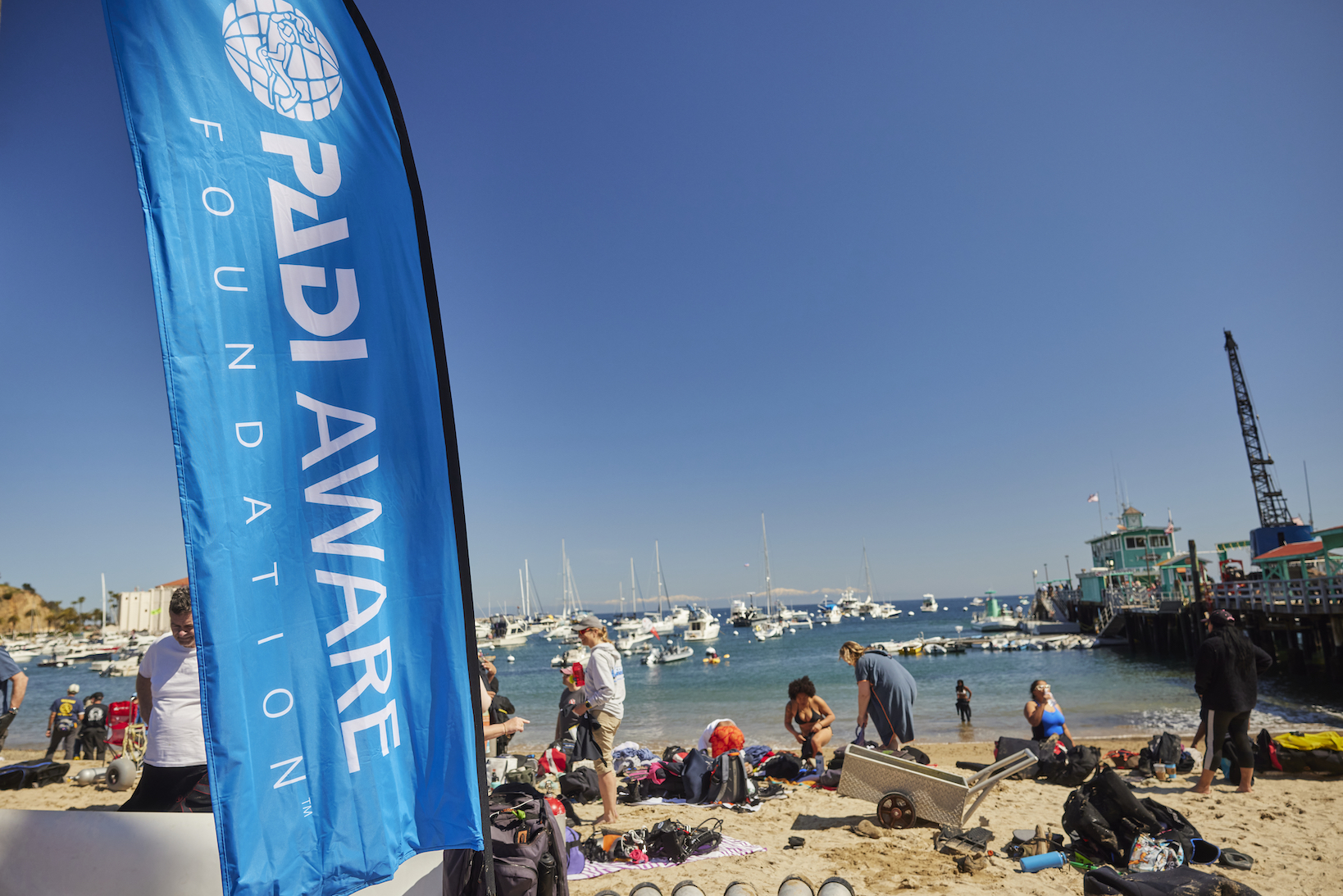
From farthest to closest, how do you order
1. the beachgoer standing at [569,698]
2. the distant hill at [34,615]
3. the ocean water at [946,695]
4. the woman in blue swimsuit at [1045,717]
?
the distant hill at [34,615] < the ocean water at [946,695] < the woman in blue swimsuit at [1045,717] < the beachgoer standing at [569,698]

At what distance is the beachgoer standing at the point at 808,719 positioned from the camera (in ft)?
29.0

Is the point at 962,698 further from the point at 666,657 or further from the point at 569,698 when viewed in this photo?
the point at 666,657

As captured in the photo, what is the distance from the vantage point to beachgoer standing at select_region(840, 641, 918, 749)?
7391 mm

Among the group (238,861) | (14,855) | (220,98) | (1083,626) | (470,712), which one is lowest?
(1083,626)

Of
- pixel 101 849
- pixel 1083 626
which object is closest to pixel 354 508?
pixel 101 849

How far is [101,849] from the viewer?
2.90 meters

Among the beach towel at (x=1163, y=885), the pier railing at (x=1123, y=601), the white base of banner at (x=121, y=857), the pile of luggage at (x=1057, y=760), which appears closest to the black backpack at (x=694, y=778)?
the pile of luggage at (x=1057, y=760)

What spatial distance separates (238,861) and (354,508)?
3.60 feet

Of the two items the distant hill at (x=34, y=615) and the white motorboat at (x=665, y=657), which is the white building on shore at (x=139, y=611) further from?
the white motorboat at (x=665, y=657)

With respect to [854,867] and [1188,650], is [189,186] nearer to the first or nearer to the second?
[854,867]

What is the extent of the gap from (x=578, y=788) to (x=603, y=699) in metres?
2.04

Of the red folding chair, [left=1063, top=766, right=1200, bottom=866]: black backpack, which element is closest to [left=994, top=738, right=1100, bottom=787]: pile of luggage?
[left=1063, top=766, right=1200, bottom=866]: black backpack

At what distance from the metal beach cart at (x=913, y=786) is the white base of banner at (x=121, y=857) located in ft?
14.2

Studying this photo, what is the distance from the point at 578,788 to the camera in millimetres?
7430
